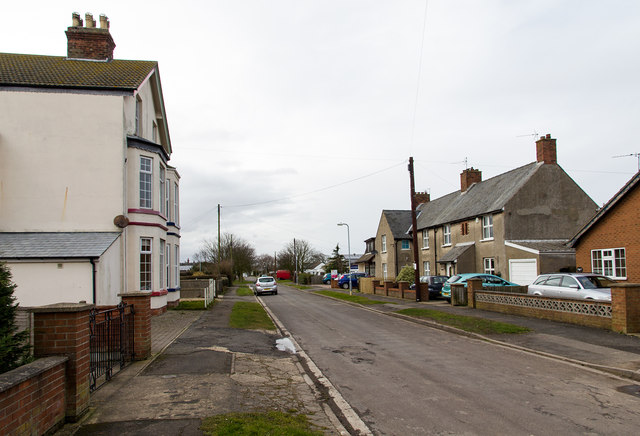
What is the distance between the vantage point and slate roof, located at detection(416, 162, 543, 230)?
30.1 meters

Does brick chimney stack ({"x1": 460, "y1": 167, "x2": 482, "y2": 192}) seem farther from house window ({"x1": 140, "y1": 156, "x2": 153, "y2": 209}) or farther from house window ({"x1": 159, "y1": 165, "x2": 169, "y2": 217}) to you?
house window ({"x1": 140, "y1": 156, "x2": 153, "y2": 209})

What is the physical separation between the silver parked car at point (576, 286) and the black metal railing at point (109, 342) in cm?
1339

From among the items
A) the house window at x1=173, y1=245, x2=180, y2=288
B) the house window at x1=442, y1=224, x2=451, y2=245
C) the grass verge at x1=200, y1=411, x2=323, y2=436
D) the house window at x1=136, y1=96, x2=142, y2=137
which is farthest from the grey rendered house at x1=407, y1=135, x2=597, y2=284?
the grass verge at x1=200, y1=411, x2=323, y2=436

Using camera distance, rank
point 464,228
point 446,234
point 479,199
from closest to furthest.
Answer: point 464,228
point 479,199
point 446,234

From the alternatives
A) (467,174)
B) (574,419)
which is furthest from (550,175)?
(574,419)

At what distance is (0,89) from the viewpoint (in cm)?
1728

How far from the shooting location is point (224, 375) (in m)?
8.33

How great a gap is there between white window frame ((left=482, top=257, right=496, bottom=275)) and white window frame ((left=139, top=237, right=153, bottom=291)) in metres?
21.5

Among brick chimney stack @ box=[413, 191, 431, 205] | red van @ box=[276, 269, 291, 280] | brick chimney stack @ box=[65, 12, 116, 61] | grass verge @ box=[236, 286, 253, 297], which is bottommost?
red van @ box=[276, 269, 291, 280]

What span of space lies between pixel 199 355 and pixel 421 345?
584 cm

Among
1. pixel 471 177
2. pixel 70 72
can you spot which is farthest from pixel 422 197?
pixel 70 72

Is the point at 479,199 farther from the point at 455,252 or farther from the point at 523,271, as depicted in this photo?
the point at 523,271

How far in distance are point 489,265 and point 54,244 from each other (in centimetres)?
2554

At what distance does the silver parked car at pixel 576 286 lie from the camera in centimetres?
1541
